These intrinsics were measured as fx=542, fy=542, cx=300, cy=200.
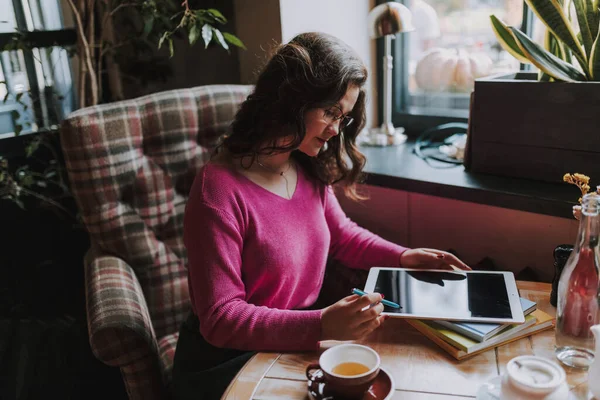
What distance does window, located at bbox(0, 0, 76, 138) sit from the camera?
1790 mm

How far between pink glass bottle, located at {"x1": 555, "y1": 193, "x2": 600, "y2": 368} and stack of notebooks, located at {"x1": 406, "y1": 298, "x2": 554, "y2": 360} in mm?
75

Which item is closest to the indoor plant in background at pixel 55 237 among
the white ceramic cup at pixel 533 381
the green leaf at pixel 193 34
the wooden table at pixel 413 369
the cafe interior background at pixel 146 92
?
the cafe interior background at pixel 146 92

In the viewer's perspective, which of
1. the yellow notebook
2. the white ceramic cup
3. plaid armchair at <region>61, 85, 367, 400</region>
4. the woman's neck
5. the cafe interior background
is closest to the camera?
the white ceramic cup

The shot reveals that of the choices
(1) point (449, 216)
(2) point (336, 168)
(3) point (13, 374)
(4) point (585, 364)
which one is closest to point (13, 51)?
(3) point (13, 374)

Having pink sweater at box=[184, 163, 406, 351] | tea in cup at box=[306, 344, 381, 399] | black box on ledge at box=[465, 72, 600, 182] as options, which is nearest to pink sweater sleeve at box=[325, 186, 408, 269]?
pink sweater at box=[184, 163, 406, 351]

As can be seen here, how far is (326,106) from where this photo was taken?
110 centimetres

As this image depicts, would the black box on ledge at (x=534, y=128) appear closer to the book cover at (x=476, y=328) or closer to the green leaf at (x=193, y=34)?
the book cover at (x=476, y=328)

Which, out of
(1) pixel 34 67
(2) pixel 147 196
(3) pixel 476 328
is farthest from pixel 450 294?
(1) pixel 34 67

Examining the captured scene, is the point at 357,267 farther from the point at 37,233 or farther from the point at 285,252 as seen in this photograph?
the point at 37,233

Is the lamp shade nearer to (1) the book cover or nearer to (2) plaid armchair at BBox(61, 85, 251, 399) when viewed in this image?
(2) plaid armchair at BBox(61, 85, 251, 399)

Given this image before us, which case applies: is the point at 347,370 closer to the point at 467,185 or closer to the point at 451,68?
the point at 467,185

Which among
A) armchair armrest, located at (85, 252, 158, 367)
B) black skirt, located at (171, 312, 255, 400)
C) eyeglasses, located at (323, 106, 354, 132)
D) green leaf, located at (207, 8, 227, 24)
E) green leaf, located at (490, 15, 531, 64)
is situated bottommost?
black skirt, located at (171, 312, 255, 400)

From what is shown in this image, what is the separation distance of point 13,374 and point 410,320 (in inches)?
56.9

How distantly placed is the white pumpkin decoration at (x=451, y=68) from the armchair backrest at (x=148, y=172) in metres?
0.61
